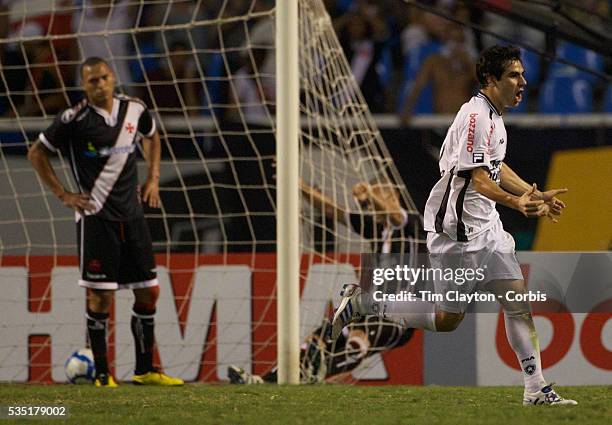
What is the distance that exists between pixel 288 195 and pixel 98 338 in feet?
4.74

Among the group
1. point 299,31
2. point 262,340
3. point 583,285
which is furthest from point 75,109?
point 583,285

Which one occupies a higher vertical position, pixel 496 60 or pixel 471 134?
pixel 496 60

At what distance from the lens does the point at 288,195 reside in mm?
7305

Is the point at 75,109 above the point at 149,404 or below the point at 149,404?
above

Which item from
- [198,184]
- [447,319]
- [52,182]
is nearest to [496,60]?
[447,319]

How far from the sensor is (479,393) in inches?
256

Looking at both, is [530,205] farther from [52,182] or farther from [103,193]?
[52,182]

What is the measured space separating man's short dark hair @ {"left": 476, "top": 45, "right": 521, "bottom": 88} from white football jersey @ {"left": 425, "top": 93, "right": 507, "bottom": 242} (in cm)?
12

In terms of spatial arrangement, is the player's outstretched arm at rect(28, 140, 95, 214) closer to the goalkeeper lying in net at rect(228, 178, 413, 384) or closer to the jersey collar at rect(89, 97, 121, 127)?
the jersey collar at rect(89, 97, 121, 127)

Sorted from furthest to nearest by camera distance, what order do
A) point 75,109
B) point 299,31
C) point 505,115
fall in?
point 505,115, point 299,31, point 75,109

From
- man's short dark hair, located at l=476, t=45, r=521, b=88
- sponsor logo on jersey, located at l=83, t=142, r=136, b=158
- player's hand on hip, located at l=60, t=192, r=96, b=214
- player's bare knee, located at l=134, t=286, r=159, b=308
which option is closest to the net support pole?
player's bare knee, located at l=134, t=286, r=159, b=308

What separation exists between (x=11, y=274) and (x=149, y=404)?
9.93 ft

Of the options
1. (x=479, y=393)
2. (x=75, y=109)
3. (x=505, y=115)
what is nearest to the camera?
(x=479, y=393)

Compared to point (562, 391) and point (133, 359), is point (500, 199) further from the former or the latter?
point (133, 359)
